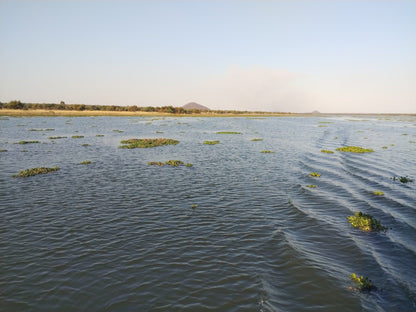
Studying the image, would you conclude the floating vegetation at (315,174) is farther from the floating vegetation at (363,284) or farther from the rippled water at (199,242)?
the floating vegetation at (363,284)

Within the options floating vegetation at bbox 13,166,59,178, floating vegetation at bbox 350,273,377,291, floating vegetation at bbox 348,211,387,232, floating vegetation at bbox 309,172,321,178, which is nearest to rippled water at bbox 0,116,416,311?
floating vegetation at bbox 350,273,377,291

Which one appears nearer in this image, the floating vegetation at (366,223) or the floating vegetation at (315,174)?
the floating vegetation at (366,223)

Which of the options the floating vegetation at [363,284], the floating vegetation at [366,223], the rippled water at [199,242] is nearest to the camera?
the rippled water at [199,242]

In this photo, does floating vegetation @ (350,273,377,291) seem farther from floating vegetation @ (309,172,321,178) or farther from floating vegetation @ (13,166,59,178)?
floating vegetation @ (13,166,59,178)

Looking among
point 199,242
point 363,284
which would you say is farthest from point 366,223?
point 199,242

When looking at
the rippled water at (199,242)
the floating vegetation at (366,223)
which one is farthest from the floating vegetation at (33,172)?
the floating vegetation at (366,223)

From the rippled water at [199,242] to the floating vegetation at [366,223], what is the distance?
0.48m

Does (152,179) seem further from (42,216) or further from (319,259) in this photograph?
(319,259)

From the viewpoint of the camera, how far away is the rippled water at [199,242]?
32.7 ft

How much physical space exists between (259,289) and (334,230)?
821 cm

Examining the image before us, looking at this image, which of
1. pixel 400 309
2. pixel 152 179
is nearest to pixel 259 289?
pixel 400 309

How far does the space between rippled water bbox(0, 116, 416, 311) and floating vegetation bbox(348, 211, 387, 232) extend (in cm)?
48

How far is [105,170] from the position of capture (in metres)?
28.5

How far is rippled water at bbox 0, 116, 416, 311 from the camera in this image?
32.7 ft
